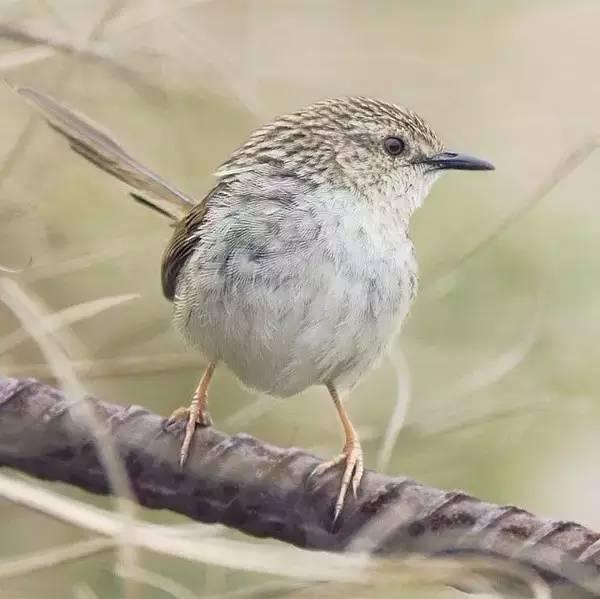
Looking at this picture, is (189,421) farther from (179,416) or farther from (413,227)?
(413,227)

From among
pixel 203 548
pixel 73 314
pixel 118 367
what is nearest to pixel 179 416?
pixel 118 367

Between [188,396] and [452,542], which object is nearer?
[452,542]

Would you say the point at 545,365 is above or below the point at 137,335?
above

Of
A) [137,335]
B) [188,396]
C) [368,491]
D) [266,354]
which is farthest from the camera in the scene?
[188,396]

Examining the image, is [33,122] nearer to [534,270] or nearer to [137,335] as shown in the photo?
[137,335]

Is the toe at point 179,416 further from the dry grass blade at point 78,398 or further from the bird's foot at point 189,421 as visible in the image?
the dry grass blade at point 78,398

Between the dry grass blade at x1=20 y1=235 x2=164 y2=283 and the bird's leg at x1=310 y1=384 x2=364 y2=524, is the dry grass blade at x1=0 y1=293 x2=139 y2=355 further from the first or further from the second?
the bird's leg at x1=310 y1=384 x2=364 y2=524

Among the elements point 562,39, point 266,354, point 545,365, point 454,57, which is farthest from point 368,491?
point 562,39
